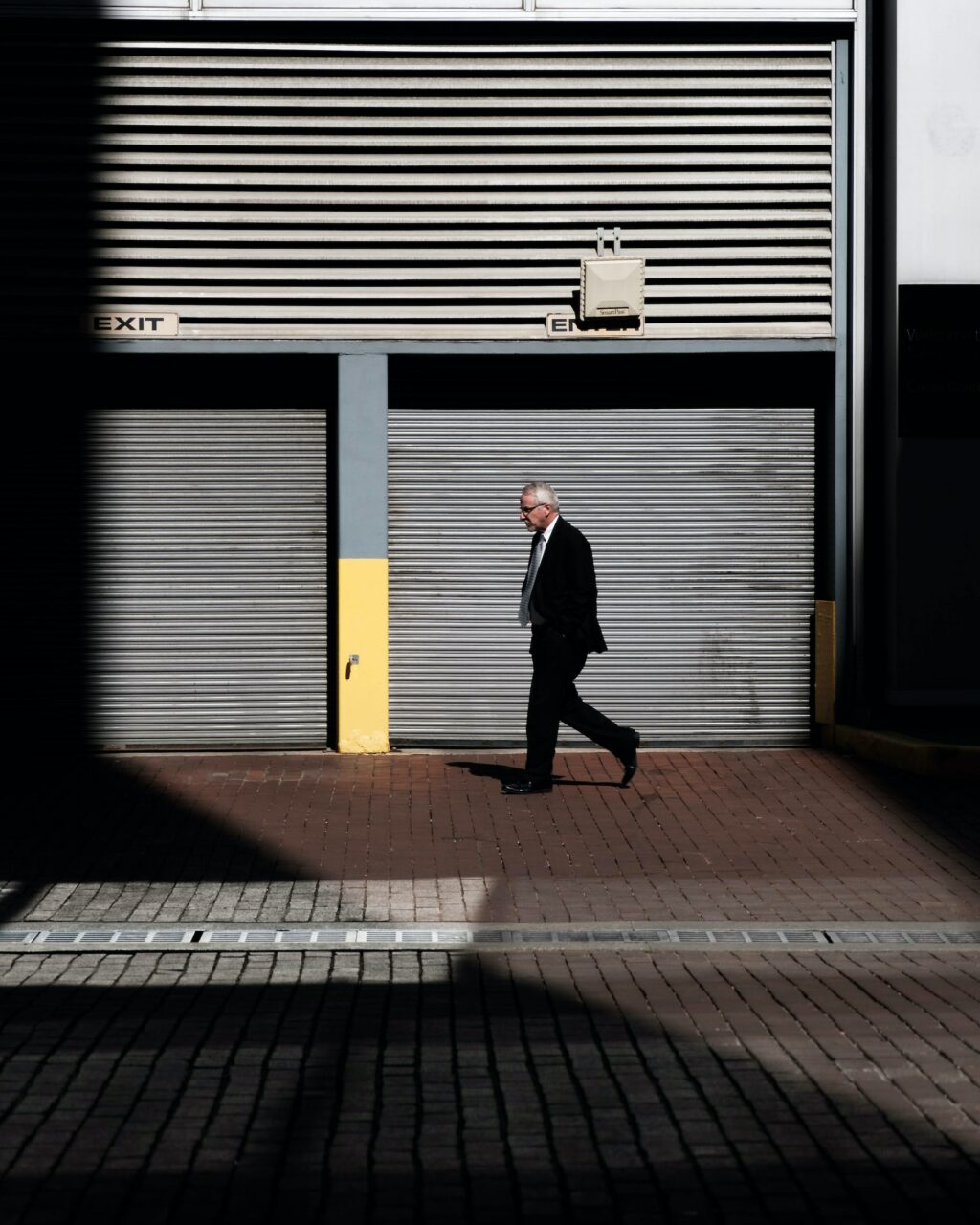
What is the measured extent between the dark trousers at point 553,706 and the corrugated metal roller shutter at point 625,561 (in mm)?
2365

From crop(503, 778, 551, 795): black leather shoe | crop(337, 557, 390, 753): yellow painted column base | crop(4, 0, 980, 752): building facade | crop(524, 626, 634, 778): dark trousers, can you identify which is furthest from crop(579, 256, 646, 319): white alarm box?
crop(503, 778, 551, 795): black leather shoe

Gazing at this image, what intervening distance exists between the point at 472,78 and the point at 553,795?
5.46 metres

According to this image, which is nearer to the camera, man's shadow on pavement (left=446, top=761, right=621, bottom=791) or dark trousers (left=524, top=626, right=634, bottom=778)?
dark trousers (left=524, top=626, right=634, bottom=778)

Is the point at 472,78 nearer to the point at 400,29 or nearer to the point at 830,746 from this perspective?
the point at 400,29

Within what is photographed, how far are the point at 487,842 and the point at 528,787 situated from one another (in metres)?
1.60

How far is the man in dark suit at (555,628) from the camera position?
1148 centimetres

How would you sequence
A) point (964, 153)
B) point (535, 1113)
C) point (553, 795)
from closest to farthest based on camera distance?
point (535, 1113) → point (553, 795) → point (964, 153)

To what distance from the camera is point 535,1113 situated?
5512mm

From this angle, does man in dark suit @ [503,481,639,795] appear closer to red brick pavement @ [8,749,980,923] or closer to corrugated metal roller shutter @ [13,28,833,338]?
red brick pavement @ [8,749,980,923]

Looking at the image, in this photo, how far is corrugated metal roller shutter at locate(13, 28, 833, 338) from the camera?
13.7 m

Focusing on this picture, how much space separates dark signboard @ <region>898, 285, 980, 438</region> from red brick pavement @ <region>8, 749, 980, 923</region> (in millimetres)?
2563

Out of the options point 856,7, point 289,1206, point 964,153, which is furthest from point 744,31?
point 289,1206

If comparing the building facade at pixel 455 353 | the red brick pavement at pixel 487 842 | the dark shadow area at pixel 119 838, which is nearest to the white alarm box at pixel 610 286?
the building facade at pixel 455 353

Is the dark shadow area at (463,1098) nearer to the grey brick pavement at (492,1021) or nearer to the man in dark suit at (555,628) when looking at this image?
the grey brick pavement at (492,1021)
